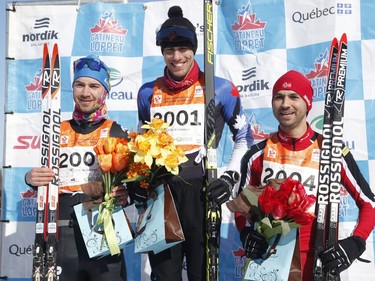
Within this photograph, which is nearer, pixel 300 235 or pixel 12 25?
pixel 300 235

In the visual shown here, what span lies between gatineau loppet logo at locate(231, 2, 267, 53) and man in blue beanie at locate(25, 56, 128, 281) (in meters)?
1.49

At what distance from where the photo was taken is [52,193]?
3.23 metres

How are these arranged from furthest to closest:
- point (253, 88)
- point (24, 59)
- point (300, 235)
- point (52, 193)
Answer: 1. point (24, 59)
2. point (253, 88)
3. point (52, 193)
4. point (300, 235)

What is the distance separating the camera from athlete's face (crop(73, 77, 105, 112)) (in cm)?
335

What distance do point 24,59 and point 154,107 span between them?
205cm

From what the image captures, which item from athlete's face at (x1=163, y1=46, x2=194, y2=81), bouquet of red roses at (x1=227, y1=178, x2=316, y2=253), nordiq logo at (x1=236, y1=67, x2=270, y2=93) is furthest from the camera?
nordiq logo at (x1=236, y1=67, x2=270, y2=93)

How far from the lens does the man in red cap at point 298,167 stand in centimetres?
300

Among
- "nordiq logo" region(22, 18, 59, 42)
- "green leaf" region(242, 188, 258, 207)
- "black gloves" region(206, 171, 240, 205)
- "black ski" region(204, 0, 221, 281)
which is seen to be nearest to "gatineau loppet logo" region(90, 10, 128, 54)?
"nordiq logo" region(22, 18, 59, 42)

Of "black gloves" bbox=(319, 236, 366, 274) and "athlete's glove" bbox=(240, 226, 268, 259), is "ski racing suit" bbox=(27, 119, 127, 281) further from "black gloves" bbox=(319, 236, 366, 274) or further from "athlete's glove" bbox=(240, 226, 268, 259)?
"black gloves" bbox=(319, 236, 366, 274)

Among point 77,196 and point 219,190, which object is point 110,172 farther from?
point 219,190

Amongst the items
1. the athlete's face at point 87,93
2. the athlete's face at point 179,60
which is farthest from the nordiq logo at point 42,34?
the athlete's face at point 179,60

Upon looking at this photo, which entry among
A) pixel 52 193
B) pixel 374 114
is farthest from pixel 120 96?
pixel 374 114

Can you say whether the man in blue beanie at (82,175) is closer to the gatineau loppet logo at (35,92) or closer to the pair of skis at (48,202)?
the pair of skis at (48,202)

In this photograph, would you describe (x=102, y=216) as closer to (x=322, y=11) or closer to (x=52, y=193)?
(x=52, y=193)
